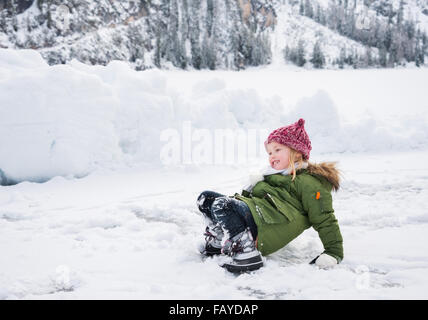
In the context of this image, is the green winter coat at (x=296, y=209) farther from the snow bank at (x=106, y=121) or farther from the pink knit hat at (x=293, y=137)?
the snow bank at (x=106, y=121)

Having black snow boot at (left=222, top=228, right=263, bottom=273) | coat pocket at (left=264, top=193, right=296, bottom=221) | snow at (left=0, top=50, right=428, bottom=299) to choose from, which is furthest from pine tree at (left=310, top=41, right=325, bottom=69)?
black snow boot at (left=222, top=228, right=263, bottom=273)

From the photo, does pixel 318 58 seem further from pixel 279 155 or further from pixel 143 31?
pixel 279 155

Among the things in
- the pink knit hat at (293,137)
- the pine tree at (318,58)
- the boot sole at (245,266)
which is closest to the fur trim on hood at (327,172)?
the pink knit hat at (293,137)

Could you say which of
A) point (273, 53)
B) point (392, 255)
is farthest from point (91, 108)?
point (273, 53)

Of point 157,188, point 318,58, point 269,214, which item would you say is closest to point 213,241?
point 269,214

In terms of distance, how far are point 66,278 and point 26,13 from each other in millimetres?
32321

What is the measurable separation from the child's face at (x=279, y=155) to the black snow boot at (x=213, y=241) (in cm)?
49

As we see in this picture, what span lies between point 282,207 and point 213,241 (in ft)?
1.49

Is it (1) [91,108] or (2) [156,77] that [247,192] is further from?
(2) [156,77]

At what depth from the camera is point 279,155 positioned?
1946 mm

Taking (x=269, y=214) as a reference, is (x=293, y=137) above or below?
above

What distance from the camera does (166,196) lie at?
324 centimetres

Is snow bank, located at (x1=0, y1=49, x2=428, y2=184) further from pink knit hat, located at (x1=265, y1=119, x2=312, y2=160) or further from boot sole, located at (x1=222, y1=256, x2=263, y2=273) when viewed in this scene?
boot sole, located at (x1=222, y1=256, x2=263, y2=273)

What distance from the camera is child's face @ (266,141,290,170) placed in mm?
1943
